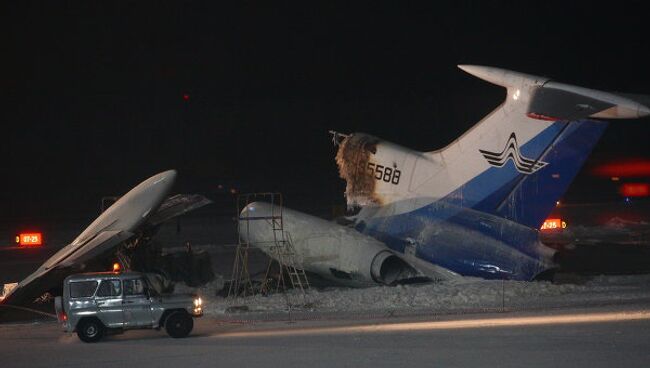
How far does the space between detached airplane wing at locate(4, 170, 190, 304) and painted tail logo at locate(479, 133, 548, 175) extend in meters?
7.93

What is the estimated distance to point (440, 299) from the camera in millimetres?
17297

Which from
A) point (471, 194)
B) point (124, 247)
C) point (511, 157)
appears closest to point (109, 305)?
point (124, 247)

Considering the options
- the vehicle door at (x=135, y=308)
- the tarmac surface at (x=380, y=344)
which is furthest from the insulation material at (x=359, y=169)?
the vehicle door at (x=135, y=308)

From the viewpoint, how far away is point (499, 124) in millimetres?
17344

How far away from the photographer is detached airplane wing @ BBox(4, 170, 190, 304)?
17.5 m

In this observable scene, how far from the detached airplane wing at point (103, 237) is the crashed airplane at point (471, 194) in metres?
3.61

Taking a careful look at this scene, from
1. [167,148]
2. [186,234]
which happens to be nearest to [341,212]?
[186,234]

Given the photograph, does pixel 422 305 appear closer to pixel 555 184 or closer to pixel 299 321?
pixel 299 321

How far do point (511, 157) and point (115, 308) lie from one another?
8.53 metres

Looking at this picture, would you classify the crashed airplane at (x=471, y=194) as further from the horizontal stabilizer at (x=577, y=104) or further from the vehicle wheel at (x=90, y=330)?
the vehicle wheel at (x=90, y=330)

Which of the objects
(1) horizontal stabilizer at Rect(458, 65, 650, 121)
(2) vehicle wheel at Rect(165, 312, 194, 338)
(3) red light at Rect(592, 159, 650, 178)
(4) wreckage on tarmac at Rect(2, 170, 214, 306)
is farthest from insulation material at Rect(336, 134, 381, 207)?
(3) red light at Rect(592, 159, 650, 178)

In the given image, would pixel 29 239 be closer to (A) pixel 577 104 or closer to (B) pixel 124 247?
(B) pixel 124 247

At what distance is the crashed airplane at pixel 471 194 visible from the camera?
1658 centimetres

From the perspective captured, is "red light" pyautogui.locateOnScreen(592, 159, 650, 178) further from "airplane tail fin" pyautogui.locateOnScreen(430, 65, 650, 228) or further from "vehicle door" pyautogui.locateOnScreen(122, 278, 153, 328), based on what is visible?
"vehicle door" pyautogui.locateOnScreen(122, 278, 153, 328)
